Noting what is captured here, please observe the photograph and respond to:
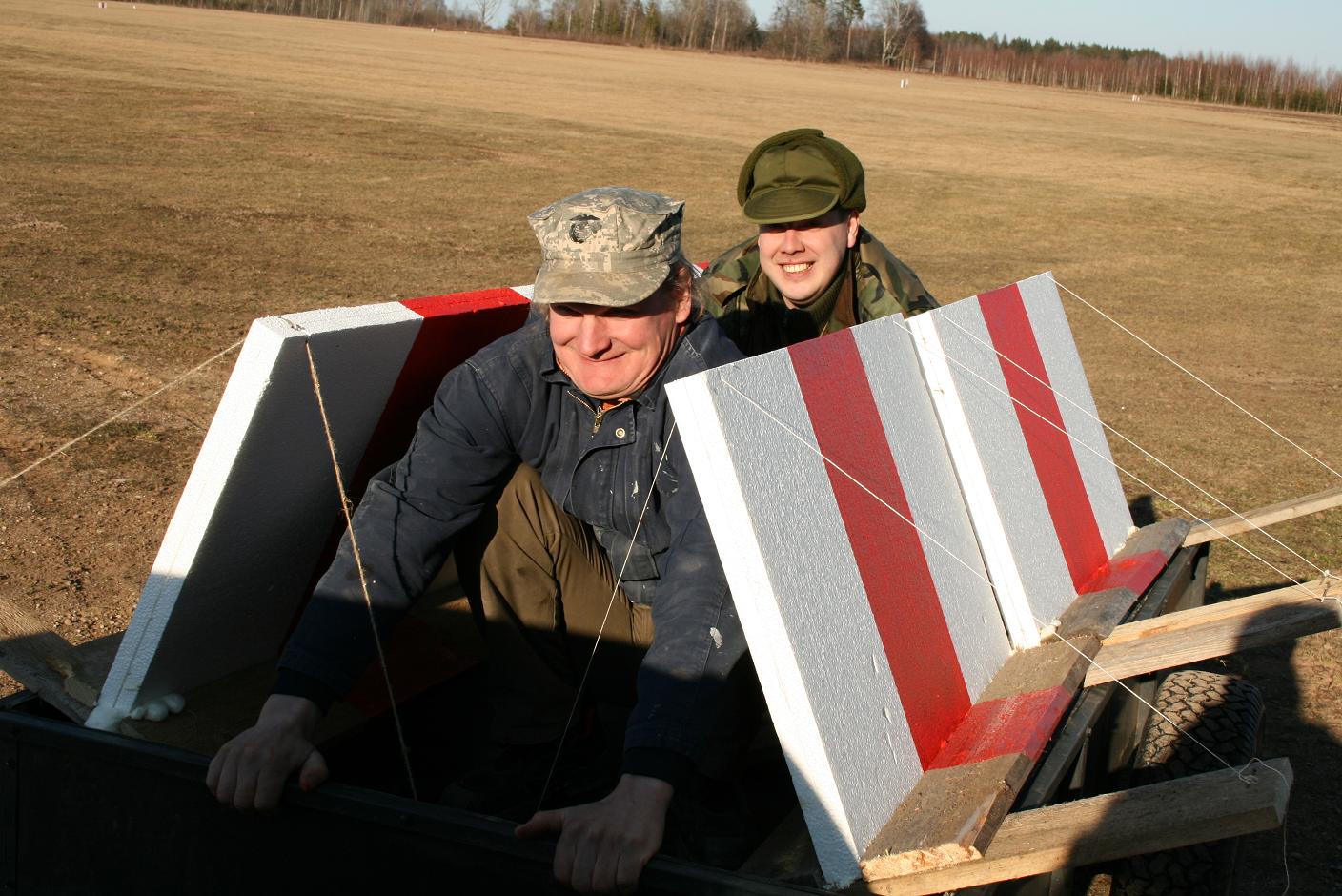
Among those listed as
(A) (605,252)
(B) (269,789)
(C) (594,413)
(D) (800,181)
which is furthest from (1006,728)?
(D) (800,181)

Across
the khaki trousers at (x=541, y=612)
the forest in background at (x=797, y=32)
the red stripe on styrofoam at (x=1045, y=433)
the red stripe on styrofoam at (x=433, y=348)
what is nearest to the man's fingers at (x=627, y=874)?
the khaki trousers at (x=541, y=612)

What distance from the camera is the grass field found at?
5.31 metres

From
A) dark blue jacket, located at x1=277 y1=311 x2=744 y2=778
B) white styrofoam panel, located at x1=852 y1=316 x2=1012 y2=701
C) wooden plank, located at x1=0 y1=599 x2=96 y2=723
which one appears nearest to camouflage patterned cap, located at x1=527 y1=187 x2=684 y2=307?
dark blue jacket, located at x1=277 y1=311 x2=744 y2=778

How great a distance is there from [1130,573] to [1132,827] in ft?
5.24

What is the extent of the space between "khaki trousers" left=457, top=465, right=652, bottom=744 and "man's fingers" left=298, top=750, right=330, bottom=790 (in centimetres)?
79

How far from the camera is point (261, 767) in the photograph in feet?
7.00

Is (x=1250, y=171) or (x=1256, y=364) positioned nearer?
(x=1256, y=364)

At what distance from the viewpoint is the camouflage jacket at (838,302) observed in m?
4.27

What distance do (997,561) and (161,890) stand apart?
191 cm

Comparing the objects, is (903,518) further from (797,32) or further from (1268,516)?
(797,32)

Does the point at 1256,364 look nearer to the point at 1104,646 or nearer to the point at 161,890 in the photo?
the point at 1104,646

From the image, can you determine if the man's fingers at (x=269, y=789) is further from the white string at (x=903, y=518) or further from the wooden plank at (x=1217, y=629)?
the wooden plank at (x=1217, y=629)

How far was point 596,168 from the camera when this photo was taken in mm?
19812

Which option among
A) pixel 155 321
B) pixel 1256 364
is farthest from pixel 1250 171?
pixel 155 321
